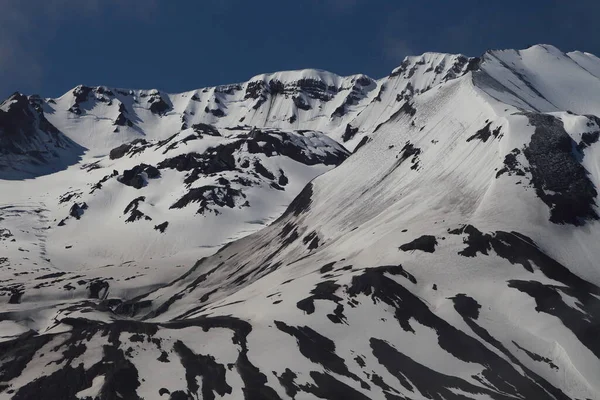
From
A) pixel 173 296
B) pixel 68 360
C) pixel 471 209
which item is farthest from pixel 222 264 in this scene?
pixel 68 360

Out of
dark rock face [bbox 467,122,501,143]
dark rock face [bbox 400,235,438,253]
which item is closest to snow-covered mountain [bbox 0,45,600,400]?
dark rock face [bbox 400,235,438,253]

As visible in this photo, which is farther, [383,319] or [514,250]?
[514,250]

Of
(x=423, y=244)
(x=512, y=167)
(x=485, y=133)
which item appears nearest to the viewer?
(x=423, y=244)

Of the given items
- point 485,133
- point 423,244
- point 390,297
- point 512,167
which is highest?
point 485,133

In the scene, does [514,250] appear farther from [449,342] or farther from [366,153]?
[366,153]

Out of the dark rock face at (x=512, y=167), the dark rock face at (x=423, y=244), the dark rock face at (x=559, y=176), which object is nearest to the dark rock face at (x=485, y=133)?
the dark rock face at (x=559, y=176)

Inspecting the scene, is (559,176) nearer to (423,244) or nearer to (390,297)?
(423,244)

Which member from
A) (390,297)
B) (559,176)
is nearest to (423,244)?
(390,297)

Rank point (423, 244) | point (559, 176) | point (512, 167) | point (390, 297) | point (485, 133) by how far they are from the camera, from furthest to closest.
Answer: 1. point (485, 133)
2. point (512, 167)
3. point (559, 176)
4. point (423, 244)
5. point (390, 297)

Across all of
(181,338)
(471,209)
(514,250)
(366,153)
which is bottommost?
(181,338)
